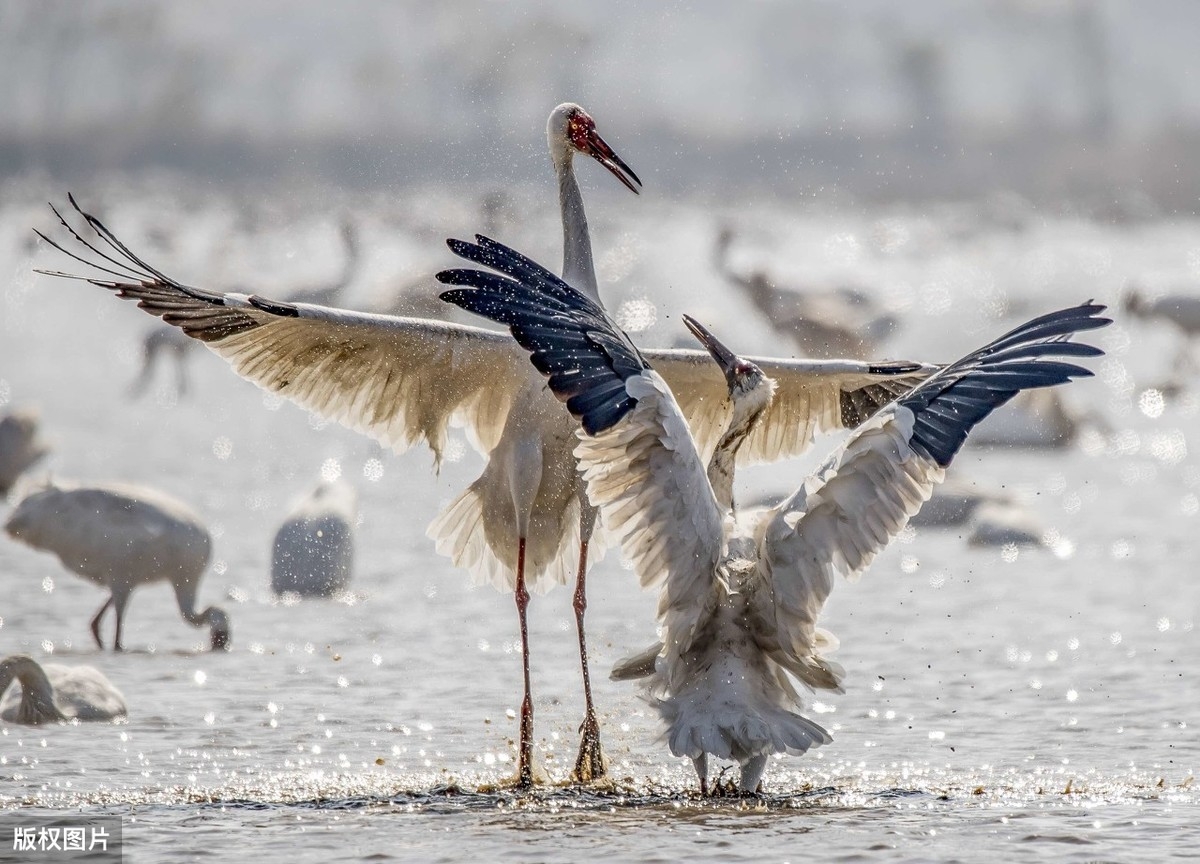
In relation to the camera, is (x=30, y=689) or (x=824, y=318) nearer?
(x=30, y=689)

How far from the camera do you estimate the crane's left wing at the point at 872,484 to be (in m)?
6.85

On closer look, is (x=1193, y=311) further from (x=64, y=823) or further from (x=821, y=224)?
(x=64, y=823)

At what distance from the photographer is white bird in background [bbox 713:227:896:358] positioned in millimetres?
21453

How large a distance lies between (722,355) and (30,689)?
12.0 feet

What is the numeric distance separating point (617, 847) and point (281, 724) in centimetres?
297

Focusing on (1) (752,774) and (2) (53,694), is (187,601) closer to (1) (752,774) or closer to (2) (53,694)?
(2) (53,694)

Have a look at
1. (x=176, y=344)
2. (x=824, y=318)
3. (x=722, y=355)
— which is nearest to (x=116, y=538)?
(x=722, y=355)

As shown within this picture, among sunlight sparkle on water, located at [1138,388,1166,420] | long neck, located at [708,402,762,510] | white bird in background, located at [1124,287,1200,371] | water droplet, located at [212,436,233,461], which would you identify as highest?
white bird in background, located at [1124,287,1200,371]

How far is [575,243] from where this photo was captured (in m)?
8.85

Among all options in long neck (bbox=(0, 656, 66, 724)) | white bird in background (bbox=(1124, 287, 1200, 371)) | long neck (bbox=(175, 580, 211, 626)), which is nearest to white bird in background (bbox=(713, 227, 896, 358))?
white bird in background (bbox=(1124, 287, 1200, 371))

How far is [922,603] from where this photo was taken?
12.4m

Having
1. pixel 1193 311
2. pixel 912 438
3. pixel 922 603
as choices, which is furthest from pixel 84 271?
pixel 912 438

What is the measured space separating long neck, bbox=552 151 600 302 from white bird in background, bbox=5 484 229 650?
367 centimetres

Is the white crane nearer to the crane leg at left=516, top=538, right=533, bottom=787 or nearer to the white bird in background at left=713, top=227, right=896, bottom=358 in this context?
the crane leg at left=516, top=538, right=533, bottom=787
